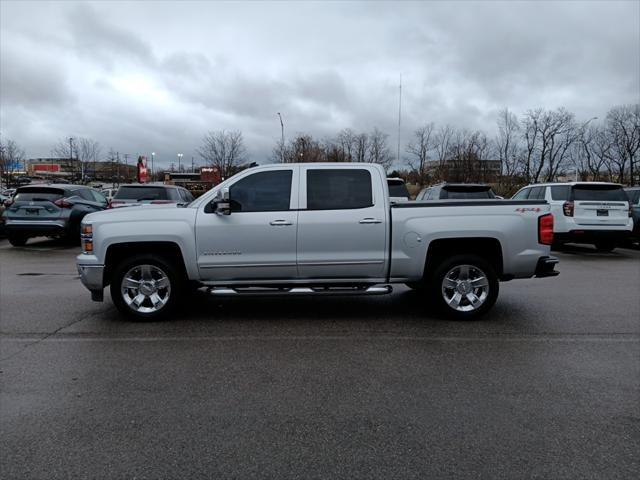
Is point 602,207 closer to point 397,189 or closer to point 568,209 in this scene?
point 568,209

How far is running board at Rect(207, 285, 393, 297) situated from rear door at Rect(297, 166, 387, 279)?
200mm

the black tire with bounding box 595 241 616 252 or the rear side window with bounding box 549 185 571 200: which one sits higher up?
the rear side window with bounding box 549 185 571 200

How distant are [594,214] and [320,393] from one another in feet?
36.4


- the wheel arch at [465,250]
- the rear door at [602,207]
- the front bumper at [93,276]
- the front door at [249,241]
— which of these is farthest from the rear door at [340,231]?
the rear door at [602,207]

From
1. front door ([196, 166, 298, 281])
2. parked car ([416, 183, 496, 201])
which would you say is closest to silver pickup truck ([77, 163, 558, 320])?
front door ([196, 166, 298, 281])

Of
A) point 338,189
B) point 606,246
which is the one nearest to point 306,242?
point 338,189

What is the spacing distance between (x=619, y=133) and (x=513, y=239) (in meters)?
60.9

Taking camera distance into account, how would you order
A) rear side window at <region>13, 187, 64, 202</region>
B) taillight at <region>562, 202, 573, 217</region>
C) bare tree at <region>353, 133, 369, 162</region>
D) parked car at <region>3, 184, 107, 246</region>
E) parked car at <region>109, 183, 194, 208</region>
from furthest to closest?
1. bare tree at <region>353, 133, 369, 162</region>
2. parked car at <region>109, 183, 194, 208</region>
3. rear side window at <region>13, 187, 64, 202</region>
4. parked car at <region>3, 184, 107, 246</region>
5. taillight at <region>562, 202, 573, 217</region>

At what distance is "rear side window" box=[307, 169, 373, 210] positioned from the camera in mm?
6086

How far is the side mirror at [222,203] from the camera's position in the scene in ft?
19.1

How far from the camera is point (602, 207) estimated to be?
12.3 meters

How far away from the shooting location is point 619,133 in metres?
56.3

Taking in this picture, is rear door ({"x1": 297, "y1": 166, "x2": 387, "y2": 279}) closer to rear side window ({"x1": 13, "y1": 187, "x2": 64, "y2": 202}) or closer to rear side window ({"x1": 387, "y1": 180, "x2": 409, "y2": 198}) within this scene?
rear side window ({"x1": 387, "y1": 180, "x2": 409, "y2": 198})

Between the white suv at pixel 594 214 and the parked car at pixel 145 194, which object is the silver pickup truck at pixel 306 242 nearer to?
the white suv at pixel 594 214
